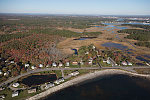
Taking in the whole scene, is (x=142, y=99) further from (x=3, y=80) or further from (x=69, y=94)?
(x=3, y=80)

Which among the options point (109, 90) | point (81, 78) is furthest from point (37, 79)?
point (109, 90)

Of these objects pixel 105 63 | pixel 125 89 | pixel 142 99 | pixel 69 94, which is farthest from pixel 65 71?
pixel 142 99

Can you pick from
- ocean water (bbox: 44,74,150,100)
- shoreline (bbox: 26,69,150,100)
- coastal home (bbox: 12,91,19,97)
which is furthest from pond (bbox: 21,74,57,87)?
ocean water (bbox: 44,74,150,100)

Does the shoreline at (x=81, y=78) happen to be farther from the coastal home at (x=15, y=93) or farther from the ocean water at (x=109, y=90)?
the coastal home at (x=15, y=93)

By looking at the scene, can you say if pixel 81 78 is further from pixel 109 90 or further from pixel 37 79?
pixel 37 79

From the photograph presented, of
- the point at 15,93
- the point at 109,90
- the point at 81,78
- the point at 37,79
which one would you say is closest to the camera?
the point at 15,93
